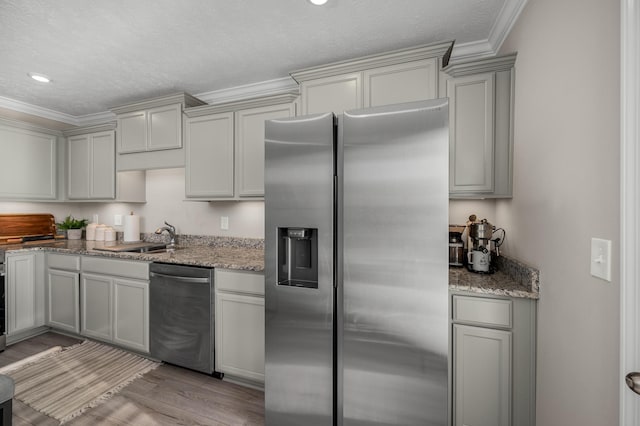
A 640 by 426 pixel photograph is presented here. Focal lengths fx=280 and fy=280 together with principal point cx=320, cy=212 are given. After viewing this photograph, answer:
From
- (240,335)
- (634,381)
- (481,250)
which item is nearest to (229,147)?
(240,335)

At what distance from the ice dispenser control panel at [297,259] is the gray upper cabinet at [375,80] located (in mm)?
1059

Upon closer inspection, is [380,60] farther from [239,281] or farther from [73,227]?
[73,227]

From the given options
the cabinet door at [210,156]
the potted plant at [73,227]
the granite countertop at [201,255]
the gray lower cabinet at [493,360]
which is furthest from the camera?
the potted plant at [73,227]

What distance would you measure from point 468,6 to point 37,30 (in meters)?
2.73

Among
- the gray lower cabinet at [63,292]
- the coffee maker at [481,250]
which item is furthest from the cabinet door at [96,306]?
the coffee maker at [481,250]

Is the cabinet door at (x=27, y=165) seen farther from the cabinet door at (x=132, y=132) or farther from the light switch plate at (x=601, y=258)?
the light switch plate at (x=601, y=258)

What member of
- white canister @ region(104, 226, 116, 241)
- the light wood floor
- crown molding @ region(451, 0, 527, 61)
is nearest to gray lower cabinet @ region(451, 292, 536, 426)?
the light wood floor

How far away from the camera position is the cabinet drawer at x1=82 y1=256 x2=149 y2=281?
2426mm

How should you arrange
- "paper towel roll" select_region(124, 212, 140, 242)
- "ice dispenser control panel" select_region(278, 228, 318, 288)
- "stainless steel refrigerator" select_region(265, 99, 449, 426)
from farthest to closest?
"paper towel roll" select_region(124, 212, 140, 242) < "ice dispenser control panel" select_region(278, 228, 318, 288) < "stainless steel refrigerator" select_region(265, 99, 449, 426)

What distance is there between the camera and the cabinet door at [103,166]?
3.13 meters

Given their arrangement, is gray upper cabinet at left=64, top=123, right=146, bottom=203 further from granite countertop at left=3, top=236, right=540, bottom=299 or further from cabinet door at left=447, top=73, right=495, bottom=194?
cabinet door at left=447, top=73, right=495, bottom=194

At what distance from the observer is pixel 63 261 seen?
2.89 metres

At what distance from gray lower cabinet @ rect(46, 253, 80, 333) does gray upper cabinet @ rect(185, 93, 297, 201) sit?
1.49 meters

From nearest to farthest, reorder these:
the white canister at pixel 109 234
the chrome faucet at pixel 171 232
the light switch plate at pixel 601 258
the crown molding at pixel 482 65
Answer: the light switch plate at pixel 601 258 < the crown molding at pixel 482 65 < the chrome faucet at pixel 171 232 < the white canister at pixel 109 234
